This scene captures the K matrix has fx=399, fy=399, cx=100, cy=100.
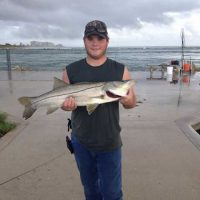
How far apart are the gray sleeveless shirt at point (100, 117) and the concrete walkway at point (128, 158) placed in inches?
46.8

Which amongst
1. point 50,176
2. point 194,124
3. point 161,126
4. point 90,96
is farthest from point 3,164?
point 194,124

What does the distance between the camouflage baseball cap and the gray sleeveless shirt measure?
244 mm

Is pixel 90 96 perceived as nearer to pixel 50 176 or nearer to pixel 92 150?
pixel 92 150

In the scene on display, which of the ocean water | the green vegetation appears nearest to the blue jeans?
the green vegetation

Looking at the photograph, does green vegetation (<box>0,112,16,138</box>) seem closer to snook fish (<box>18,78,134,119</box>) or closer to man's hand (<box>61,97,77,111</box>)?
snook fish (<box>18,78,134,119</box>)

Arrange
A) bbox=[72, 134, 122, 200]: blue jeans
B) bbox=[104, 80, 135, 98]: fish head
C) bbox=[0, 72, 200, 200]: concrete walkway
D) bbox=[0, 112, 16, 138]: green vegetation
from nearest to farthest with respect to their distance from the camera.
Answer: bbox=[104, 80, 135, 98]: fish head, bbox=[72, 134, 122, 200]: blue jeans, bbox=[0, 72, 200, 200]: concrete walkway, bbox=[0, 112, 16, 138]: green vegetation

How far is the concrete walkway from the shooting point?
4.70 meters

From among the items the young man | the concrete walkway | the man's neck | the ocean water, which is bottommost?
the ocean water

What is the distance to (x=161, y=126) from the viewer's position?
7.79m

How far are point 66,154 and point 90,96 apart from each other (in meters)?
2.67

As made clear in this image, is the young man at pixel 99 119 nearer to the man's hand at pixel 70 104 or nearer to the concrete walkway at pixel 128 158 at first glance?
the man's hand at pixel 70 104

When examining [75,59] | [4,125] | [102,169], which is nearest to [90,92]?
[102,169]

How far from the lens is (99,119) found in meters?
3.57

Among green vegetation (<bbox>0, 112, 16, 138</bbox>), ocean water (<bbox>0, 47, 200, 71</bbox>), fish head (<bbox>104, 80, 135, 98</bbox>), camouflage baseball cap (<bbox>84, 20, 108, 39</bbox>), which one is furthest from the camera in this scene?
ocean water (<bbox>0, 47, 200, 71</bbox>)
